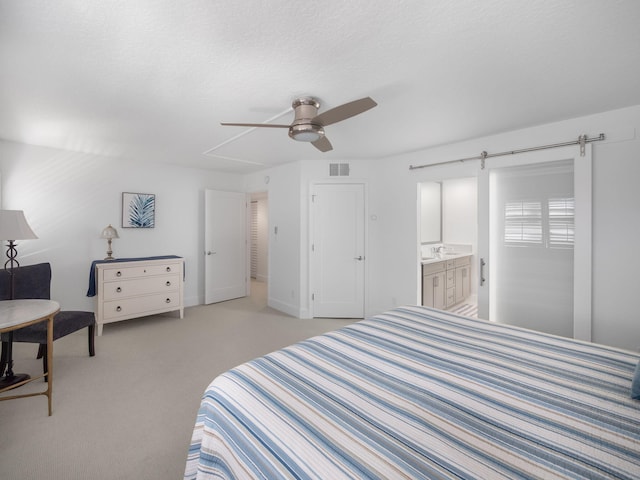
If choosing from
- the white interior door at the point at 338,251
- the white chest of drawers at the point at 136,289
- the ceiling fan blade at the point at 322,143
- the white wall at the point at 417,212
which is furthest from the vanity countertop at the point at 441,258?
the white chest of drawers at the point at 136,289

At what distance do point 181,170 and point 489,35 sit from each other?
15.6ft

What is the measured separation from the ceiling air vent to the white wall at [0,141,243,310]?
2.48 m

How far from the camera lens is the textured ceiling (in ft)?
4.71

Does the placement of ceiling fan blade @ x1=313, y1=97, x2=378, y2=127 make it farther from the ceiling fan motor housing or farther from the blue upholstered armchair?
the blue upholstered armchair

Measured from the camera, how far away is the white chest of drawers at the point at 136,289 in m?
3.79

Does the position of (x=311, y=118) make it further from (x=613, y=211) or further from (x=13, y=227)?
(x=613, y=211)

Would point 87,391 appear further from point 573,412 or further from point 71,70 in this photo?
point 573,412

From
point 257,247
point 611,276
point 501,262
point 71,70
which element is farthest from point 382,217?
point 257,247

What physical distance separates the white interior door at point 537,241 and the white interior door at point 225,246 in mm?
4107

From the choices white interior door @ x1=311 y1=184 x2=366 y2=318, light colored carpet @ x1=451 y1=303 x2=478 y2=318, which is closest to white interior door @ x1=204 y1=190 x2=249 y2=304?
white interior door @ x1=311 y1=184 x2=366 y2=318

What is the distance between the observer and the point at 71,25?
1524 millimetres

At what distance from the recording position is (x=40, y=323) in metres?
2.71

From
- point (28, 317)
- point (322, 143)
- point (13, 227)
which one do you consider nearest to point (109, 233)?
point (13, 227)

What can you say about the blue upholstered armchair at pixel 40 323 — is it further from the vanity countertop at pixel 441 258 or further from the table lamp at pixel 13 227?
the vanity countertop at pixel 441 258
